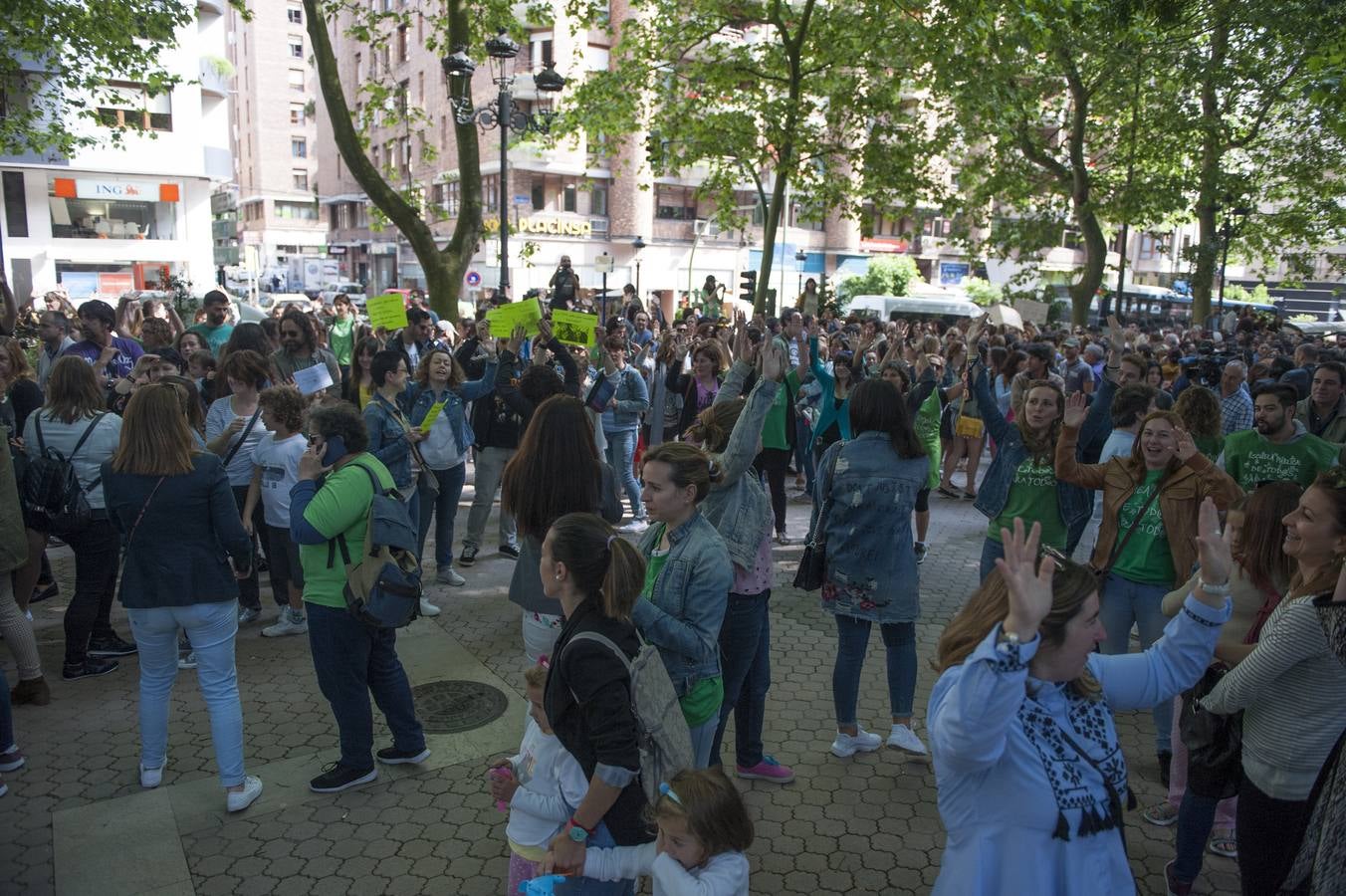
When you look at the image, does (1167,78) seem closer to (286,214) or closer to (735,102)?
(735,102)

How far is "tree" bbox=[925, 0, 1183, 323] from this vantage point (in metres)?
17.1

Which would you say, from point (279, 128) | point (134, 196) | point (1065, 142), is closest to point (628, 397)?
point (1065, 142)

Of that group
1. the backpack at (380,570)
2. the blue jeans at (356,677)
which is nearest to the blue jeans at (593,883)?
the backpack at (380,570)

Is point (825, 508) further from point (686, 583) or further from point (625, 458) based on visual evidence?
point (625, 458)

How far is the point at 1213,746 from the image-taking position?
10.3ft

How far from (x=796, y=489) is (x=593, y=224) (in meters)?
34.1

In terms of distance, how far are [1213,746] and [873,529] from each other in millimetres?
1694

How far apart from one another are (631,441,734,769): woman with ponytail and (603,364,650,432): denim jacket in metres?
5.14

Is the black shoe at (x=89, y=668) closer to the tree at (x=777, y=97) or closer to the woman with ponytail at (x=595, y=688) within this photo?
the woman with ponytail at (x=595, y=688)

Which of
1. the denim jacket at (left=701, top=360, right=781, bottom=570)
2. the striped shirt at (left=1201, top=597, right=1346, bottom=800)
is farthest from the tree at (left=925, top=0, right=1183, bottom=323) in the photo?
the striped shirt at (left=1201, top=597, right=1346, bottom=800)

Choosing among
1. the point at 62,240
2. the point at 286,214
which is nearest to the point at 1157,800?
the point at 62,240

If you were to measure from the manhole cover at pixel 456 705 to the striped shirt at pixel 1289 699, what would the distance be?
3.67m

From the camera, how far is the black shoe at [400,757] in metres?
4.54

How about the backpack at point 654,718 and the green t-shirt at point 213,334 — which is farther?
the green t-shirt at point 213,334
